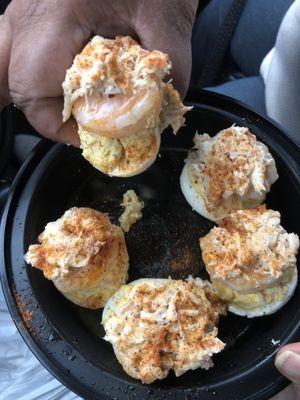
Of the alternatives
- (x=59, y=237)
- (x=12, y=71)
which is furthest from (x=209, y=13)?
(x=59, y=237)

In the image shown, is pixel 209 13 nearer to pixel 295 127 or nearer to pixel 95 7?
pixel 295 127

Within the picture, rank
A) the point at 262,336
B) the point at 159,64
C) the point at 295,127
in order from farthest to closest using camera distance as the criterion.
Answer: the point at 295,127, the point at 262,336, the point at 159,64

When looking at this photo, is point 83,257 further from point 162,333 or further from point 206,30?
point 206,30

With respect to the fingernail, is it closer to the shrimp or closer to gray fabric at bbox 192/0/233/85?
the shrimp

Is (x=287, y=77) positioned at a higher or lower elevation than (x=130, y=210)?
higher

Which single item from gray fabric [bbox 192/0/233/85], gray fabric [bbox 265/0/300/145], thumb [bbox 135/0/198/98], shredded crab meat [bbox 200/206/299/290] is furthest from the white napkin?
gray fabric [bbox 192/0/233/85]

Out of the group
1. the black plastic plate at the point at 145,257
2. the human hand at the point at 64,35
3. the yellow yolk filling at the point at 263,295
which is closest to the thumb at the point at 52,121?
the human hand at the point at 64,35

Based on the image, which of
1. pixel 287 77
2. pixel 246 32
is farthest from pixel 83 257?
pixel 246 32
